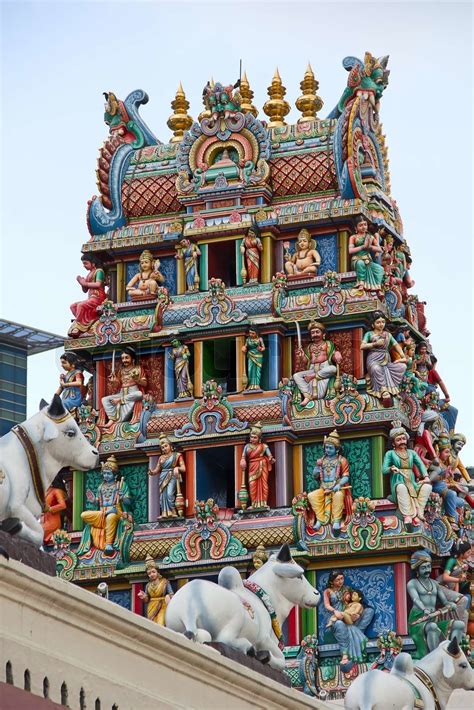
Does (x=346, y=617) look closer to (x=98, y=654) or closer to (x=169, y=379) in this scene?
(x=169, y=379)

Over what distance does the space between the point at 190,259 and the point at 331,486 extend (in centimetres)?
566

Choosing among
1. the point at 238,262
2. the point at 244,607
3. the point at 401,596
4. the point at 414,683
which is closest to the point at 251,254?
the point at 238,262

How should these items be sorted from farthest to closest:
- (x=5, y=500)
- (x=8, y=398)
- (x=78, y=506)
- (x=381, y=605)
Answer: (x=8, y=398) < (x=78, y=506) < (x=381, y=605) < (x=5, y=500)

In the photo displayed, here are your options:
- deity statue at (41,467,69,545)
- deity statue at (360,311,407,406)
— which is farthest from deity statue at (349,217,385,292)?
deity statue at (41,467,69,545)

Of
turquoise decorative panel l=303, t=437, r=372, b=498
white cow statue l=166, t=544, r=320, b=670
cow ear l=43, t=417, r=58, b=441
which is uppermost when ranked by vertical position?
turquoise decorative panel l=303, t=437, r=372, b=498

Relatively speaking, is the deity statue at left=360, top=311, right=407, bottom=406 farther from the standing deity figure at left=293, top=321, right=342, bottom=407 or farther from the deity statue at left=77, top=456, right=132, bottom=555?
the deity statue at left=77, top=456, right=132, bottom=555

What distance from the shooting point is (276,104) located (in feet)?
151

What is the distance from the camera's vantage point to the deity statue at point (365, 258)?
4334 centimetres

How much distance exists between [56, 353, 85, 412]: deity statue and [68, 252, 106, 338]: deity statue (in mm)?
480

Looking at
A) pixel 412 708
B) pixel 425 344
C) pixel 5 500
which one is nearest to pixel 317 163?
pixel 425 344

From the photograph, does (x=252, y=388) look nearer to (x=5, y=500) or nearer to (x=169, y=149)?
(x=169, y=149)

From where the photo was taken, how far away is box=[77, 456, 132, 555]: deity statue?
43031 mm

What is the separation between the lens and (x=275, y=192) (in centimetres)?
4494

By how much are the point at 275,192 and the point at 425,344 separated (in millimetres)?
4162
